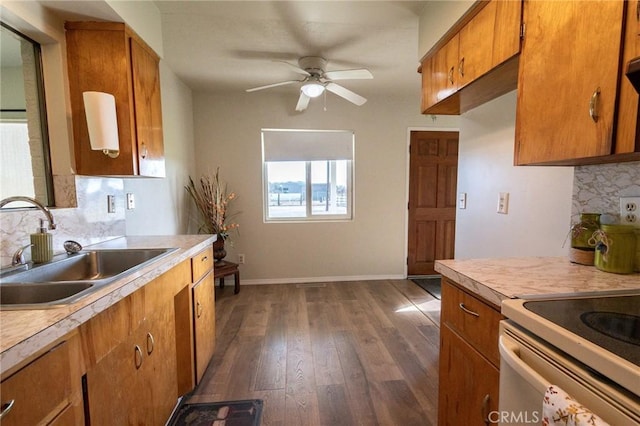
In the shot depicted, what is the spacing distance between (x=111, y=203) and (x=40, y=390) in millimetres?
1480

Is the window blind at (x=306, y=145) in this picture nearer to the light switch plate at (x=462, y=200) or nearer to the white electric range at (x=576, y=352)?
the light switch plate at (x=462, y=200)

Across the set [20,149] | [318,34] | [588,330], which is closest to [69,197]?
[20,149]

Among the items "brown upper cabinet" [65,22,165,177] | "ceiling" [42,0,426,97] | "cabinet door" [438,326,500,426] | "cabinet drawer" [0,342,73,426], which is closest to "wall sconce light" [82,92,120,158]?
"brown upper cabinet" [65,22,165,177]

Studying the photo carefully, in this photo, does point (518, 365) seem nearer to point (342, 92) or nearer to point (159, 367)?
point (159, 367)

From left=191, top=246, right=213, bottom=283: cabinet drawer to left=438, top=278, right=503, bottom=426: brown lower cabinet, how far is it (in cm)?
140

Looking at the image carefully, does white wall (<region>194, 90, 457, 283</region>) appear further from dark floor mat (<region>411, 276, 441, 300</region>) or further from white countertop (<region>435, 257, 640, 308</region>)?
white countertop (<region>435, 257, 640, 308</region>)

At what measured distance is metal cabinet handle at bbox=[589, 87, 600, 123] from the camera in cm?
92

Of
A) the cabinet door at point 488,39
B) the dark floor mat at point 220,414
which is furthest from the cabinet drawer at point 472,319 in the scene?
the dark floor mat at point 220,414

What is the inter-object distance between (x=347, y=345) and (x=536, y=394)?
174 cm

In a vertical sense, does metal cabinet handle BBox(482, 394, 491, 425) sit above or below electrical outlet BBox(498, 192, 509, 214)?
below

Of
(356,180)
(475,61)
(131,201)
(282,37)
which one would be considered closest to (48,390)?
(131,201)

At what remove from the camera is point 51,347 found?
74cm

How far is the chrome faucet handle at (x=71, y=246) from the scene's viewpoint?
4.83 ft

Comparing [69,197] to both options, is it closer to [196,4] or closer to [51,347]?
[51,347]
